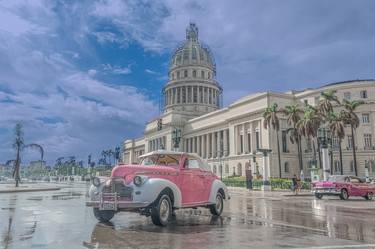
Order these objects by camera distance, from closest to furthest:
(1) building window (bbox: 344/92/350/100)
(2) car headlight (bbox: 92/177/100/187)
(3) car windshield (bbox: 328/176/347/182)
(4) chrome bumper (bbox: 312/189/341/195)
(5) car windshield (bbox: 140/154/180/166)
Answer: (2) car headlight (bbox: 92/177/100/187) → (5) car windshield (bbox: 140/154/180/166) → (4) chrome bumper (bbox: 312/189/341/195) → (3) car windshield (bbox: 328/176/347/182) → (1) building window (bbox: 344/92/350/100)

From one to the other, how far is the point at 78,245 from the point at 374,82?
7227 cm

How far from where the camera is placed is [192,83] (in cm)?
11431

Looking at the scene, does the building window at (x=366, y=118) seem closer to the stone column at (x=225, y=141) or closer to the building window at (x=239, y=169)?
the building window at (x=239, y=169)

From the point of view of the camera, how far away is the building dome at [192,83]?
11456 cm

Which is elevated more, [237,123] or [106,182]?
[237,123]

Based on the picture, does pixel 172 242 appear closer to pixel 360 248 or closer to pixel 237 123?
pixel 360 248

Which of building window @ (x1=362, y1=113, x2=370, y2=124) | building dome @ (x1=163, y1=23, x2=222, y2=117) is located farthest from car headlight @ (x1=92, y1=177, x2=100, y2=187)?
building dome @ (x1=163, y1=23, x2=222, y2=117)

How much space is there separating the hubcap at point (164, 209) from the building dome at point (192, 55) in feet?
356

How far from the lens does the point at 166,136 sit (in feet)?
353

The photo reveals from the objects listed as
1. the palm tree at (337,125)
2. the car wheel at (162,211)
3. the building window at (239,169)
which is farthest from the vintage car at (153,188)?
the building window at (239,169)

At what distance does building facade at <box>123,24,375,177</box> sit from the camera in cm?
6688

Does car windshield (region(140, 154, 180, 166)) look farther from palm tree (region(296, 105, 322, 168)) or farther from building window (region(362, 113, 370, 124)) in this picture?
building window (region(362, 113, 370, 124))

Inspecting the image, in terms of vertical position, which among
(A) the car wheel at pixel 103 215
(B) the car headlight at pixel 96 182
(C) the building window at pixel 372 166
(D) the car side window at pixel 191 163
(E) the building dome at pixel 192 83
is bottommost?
(A) the car wheel at pixel 103 215

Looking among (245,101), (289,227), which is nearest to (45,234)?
(289,227)
